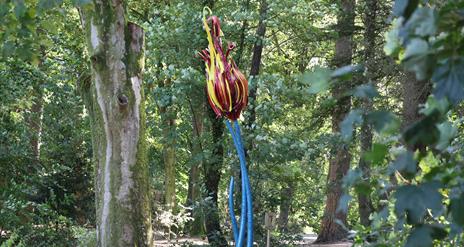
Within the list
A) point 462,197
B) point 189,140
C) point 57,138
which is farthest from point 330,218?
point 462,197

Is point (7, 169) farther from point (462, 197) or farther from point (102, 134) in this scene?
point (462, 197)

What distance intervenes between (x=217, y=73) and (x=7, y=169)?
18.3ft

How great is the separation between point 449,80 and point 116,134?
4.73 m

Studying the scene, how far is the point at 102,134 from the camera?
5.58 m

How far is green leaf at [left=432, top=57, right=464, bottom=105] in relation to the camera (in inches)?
39.9

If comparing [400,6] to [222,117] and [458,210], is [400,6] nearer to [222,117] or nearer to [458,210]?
[458,210]

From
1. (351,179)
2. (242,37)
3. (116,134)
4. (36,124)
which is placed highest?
(242,37)

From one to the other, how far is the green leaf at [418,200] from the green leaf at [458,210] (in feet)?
0.10

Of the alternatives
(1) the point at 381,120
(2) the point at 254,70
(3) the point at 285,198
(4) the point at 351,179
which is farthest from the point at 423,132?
(2) the point at 254,70

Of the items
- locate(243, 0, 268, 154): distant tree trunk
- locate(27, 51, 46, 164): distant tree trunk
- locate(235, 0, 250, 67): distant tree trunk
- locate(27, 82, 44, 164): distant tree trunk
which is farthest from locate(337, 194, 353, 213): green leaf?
locate(27, 82, 44, 164): distant tree trunk

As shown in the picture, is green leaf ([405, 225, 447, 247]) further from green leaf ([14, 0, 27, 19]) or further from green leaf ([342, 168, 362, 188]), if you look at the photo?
green leaf ([14, 0, 27, 19])

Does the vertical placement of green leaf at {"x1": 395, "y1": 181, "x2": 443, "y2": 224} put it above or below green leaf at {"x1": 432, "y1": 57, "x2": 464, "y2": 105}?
below

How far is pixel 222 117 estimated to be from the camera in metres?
8.88

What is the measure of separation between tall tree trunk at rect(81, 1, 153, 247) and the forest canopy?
0.01 meters
